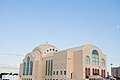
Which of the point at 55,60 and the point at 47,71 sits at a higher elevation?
the point at 55,60

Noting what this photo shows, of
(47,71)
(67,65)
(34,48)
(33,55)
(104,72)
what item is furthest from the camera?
(34,48)

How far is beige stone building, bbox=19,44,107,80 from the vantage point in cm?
4156

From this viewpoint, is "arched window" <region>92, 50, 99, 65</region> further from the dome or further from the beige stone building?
the dome

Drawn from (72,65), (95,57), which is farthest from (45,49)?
(95,57)

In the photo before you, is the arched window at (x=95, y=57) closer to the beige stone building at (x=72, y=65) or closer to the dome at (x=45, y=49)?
the beige stone building at (x=72, y=65)

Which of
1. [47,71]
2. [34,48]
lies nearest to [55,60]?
[47,71]

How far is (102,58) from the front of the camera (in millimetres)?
46594

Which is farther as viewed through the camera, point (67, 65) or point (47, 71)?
point (47, 71)

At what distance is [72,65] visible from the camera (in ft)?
144

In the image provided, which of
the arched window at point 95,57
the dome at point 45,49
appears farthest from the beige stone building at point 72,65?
the dome at point 45,49

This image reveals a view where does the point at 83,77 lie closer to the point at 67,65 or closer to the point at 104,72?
the point at 67,65

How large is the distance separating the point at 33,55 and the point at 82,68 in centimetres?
2242

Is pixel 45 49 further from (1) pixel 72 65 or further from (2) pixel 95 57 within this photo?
(2) pixel 95 57

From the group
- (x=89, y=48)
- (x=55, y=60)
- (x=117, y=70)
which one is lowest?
(x=117, y=70)
